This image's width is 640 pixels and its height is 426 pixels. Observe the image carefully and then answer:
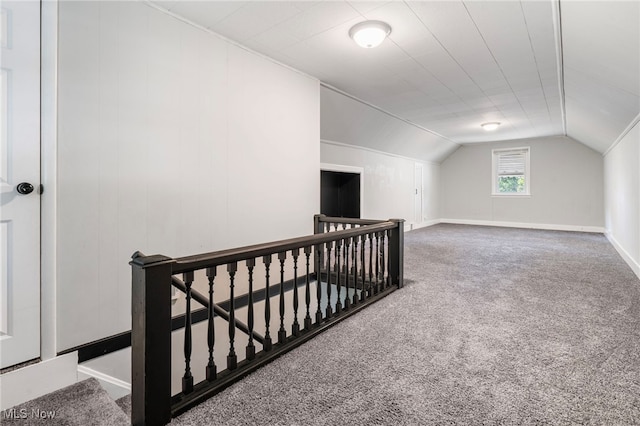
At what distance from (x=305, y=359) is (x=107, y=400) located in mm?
1093

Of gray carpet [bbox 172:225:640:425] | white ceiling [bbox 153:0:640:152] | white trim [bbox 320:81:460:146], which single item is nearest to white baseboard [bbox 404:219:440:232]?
white trim [bbox 320:81:460:146]

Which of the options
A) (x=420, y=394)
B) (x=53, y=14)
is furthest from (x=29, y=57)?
(x=420, y=394)

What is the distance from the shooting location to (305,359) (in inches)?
74.1

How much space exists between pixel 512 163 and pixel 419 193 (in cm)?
271

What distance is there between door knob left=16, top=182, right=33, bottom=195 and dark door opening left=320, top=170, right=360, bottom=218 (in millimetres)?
4532

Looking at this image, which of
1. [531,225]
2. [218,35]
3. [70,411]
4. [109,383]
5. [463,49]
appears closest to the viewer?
[70,411]

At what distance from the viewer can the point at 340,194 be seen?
635 cm

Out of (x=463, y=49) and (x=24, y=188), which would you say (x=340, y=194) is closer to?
(x=463, y=49)

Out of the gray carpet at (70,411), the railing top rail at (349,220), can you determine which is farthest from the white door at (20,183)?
the railing top rail at (349,220)


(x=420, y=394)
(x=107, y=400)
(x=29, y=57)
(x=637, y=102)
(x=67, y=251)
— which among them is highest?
(x=637, y=102)

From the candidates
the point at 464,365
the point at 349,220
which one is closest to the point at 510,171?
the point at 349,220

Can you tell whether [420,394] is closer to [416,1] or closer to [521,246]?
[416,1]

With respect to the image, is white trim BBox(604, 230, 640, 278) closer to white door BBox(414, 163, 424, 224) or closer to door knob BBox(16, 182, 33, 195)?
white door BBox(414, 163, 424, 224)

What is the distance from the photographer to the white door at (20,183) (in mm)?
1754
